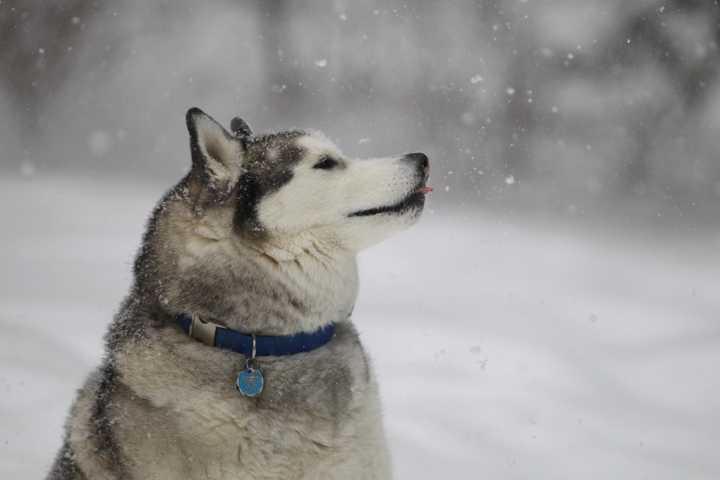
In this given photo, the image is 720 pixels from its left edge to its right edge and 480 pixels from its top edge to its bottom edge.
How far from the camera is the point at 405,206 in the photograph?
9.05 feet

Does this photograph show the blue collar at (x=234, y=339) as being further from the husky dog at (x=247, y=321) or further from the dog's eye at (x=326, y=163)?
the dog's eye at (x=326, y=163)

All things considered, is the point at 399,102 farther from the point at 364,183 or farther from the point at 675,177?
the point at 364,183

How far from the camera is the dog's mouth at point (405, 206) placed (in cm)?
271

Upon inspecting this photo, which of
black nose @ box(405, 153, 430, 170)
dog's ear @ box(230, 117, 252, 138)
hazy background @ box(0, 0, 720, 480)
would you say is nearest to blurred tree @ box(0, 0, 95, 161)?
hazy background @ box(0, 0, 720, 480)

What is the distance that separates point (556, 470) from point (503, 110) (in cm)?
675

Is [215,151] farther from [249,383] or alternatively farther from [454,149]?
[454,149]

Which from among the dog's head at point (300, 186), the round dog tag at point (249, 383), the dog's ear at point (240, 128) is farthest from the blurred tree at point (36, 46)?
the round dog tag at point (249, 383)

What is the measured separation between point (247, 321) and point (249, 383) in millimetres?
191

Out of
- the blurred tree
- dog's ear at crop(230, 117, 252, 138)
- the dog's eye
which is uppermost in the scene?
the blurred tree

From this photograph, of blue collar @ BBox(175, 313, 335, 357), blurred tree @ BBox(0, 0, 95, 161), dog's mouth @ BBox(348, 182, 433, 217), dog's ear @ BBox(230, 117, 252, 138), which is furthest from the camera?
blurred tree @ BBox(0, 0, 95, 161)

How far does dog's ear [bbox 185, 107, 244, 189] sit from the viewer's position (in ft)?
8.38

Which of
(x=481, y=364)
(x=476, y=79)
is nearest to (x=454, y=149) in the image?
(x=476, y=79)

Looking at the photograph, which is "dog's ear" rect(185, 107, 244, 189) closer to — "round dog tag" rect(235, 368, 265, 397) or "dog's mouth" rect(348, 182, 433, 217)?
"dog's mouth" rect(348, 182, 433, 217)

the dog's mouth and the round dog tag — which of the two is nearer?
the round dog tag
